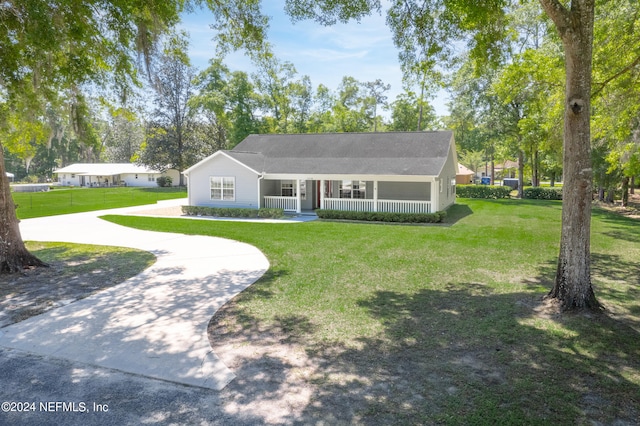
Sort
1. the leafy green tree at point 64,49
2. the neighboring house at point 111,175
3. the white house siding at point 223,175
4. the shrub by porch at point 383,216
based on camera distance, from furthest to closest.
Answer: the neighboring house at point 111,175
the white house siding at point 223,175
the shrub by porch at point 383,216
the leafy green tree at point 64,49

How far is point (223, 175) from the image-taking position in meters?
23.5

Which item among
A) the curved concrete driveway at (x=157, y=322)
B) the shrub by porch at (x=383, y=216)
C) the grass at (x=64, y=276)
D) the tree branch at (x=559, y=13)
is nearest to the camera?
the curved concrete driveway at (x=157, y=322)

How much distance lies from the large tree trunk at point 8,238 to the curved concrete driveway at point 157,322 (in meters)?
3.08

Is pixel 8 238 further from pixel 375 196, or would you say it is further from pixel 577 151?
pixel 375 196

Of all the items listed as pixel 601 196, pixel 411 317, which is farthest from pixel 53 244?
pixel 601 196

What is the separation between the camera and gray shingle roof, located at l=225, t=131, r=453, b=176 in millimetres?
21438

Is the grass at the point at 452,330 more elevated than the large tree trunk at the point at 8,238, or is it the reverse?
the large tree trunk at the point at 8,238

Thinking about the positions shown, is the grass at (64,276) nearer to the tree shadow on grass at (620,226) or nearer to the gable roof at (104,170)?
the tree shadow on grass at (620,226)

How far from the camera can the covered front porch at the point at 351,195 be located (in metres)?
21.0

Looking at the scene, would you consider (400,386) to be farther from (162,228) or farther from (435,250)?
(162,228)

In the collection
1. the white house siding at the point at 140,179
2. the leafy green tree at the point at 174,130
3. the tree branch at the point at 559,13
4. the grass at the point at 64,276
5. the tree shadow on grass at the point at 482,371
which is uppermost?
the leafy green tree at the point at 174,130

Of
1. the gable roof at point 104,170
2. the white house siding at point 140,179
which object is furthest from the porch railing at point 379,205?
the white house siding at point 140,179

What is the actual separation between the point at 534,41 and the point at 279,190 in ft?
72.6

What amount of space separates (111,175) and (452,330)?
64.3 meters
